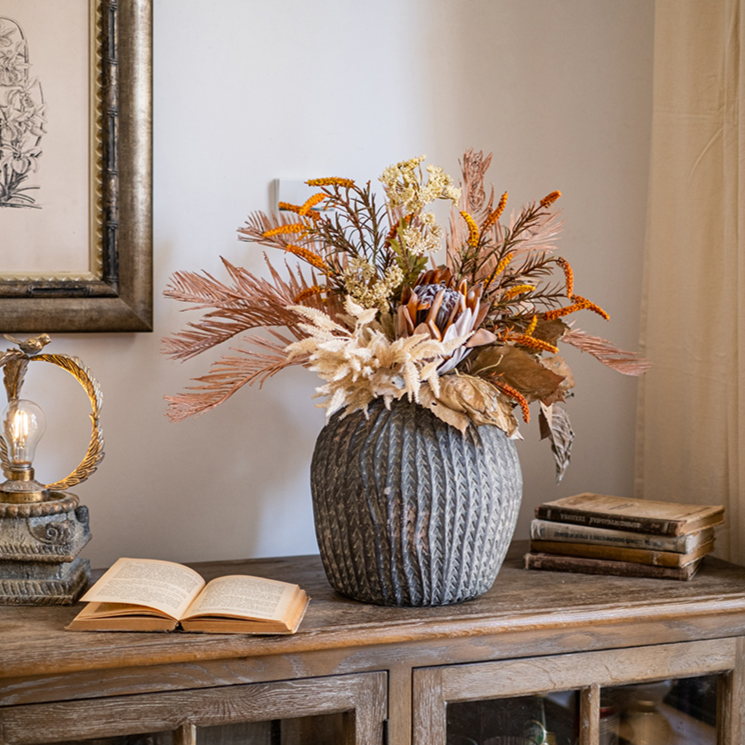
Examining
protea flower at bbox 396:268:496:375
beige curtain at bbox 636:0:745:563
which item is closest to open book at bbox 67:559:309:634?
protea flower at bbox 396:268:496:375

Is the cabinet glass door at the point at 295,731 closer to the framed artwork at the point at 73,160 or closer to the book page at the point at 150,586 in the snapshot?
the book page at the point at 150,586

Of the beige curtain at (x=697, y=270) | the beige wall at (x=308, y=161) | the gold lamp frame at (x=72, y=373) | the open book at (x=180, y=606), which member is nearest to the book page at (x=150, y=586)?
the open book at (x=180, y=606)

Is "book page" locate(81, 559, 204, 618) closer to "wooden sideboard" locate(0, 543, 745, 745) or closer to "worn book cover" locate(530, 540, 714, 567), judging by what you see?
"wooden sideboard" locate(0, 543, 745, 745)

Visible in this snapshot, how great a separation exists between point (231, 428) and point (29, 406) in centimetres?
33

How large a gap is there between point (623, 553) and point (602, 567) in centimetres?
3

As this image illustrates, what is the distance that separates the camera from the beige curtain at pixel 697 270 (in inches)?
47.1

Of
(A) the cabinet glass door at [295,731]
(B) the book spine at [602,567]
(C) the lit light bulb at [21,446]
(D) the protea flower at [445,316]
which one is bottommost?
(A) the cabinet glass door at [295,731]

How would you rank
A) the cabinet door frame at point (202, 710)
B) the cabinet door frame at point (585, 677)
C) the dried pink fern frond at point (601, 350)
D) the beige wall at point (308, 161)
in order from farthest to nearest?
the beige wall at point (308, 161) < the dried pink fern frond at point (601, 350) < the cabinet door frame at point (585, 677) < the cabinet door frame at point (202, 710)

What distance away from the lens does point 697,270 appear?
1.29 metres

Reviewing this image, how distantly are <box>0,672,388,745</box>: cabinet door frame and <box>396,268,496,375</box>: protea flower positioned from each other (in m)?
0.38

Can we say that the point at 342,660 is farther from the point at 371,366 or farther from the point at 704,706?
the point at 704,706

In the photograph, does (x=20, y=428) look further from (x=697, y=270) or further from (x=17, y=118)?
(x=697, y=270)

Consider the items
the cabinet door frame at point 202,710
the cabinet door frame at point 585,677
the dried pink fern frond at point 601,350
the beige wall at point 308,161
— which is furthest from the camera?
the beige wall at point 308,161

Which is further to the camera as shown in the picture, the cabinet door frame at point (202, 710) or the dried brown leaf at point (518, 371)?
the dried brown leaf at point (518, 371)
